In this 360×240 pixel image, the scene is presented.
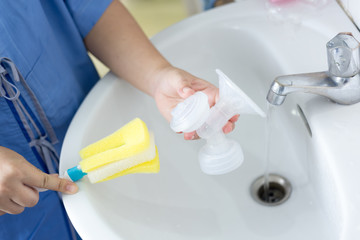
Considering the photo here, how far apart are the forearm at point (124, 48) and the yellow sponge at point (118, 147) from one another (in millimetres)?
152

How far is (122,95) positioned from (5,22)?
0.72 feet

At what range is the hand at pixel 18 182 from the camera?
1.68 ft

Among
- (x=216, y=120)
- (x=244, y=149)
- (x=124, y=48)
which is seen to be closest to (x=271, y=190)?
(x=244, y=149)

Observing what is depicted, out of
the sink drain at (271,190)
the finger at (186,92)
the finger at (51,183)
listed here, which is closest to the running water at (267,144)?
the sink drain at (271,190)

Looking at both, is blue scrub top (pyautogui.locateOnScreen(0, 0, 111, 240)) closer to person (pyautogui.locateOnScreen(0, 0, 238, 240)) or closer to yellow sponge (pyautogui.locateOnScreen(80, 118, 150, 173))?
person (pyautogui.locateOnScreen(0, 0, 238, 240))

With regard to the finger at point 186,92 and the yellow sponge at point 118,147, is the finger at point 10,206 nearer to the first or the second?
the yellow sponge at point 118,147

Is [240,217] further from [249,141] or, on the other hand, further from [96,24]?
[96,24]

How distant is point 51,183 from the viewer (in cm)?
54

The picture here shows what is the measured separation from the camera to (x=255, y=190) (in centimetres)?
69

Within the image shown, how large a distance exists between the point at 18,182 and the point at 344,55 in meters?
0.41

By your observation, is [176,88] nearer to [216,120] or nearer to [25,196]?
[216,120]

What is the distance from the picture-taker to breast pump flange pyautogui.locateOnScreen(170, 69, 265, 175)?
51cm

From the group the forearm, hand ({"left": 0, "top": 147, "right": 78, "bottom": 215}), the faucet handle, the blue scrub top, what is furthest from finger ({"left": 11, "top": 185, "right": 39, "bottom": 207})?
the faucet handle

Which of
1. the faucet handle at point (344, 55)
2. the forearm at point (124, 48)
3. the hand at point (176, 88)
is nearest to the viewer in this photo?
the faucet handle at point (344, 55)
